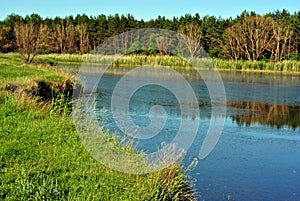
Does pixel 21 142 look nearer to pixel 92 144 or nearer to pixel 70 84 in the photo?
pixel 92 144

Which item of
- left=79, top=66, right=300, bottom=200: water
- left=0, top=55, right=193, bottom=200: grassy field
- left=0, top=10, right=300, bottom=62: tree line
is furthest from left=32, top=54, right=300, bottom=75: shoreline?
left=0, top=55, right=193, bottom=200: grassy field

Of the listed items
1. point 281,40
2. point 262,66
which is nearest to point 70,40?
point 281,40

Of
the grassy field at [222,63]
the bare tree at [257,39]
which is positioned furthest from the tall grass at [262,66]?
the bare tree at [257,39]

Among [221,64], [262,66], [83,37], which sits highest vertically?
[83,37]

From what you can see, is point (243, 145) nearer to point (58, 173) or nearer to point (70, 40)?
point (58, 173)

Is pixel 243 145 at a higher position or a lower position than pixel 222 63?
lower

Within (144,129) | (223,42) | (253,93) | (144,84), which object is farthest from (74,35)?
(144,129)

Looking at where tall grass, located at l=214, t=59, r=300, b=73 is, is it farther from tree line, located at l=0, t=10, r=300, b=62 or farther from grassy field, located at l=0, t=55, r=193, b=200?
grassy field, located at l=0, t=55, r=193, b=200

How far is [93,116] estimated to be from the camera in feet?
31.7

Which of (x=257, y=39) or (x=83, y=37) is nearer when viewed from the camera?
(x=257, y=39)

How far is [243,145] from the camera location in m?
11.2

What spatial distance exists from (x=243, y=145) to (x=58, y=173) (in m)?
6.34

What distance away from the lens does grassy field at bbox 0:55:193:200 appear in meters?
5.37

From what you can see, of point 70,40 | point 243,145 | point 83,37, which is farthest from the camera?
point 83,37
